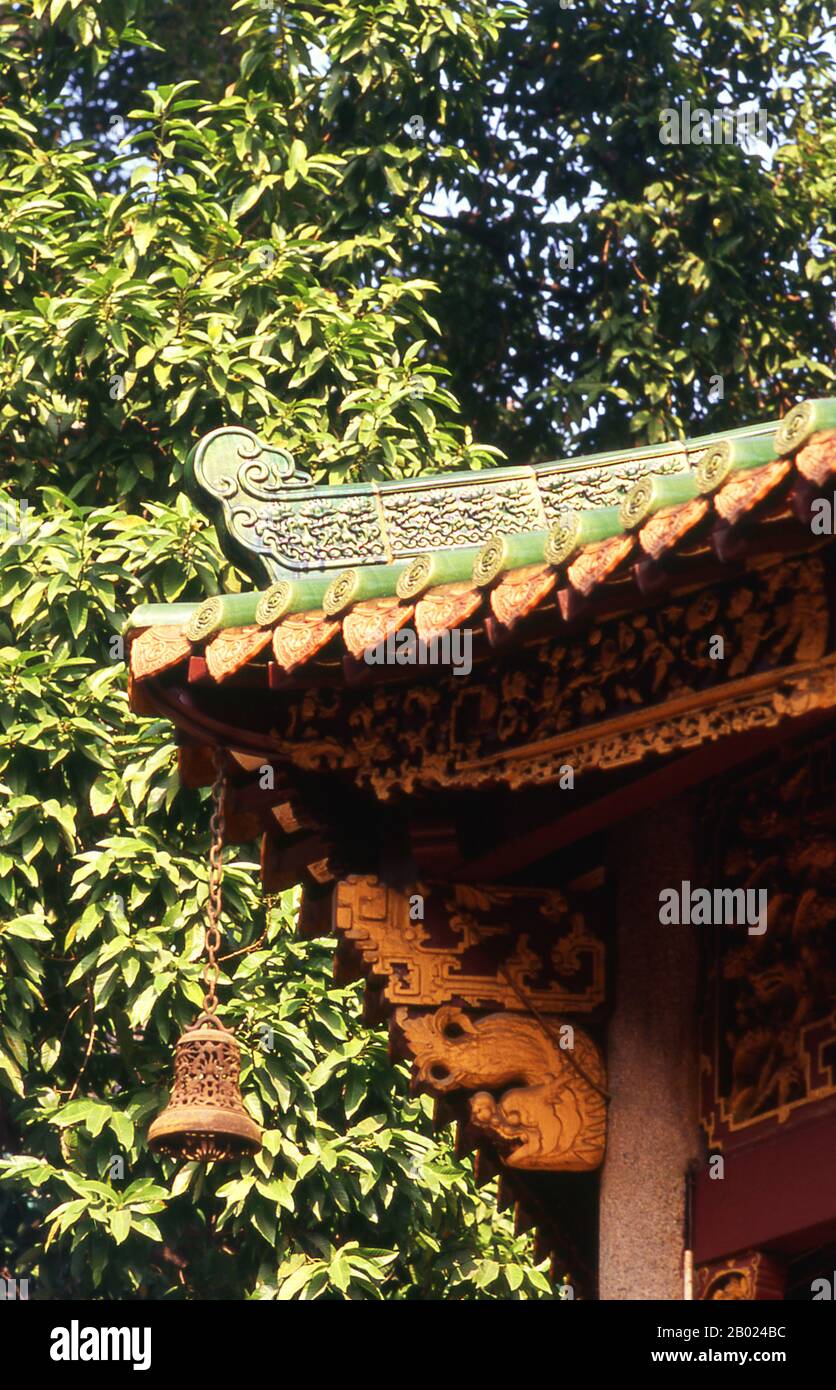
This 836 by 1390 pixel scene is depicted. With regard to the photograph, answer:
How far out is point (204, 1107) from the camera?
5957mm

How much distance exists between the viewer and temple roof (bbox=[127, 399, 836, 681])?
192 inches

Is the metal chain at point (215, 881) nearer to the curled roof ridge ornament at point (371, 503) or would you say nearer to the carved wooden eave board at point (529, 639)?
the carved wooden eave board at point (529, 639)

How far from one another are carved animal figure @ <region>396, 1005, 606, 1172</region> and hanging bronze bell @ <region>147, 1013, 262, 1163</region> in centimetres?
47

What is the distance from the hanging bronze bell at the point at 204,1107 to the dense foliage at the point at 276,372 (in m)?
3.67

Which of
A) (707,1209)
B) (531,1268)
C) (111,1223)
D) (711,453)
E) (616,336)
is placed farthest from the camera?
(616,336)

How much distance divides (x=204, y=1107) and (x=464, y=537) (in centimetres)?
166

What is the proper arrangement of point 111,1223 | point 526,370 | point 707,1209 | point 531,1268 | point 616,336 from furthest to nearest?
point 526,370 → point 616,336 → point 531,1268 → point 111,1223 → point 707,1209

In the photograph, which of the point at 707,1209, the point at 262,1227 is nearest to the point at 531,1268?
the point at 262,1227

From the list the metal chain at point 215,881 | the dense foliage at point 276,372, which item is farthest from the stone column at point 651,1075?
the dense foliage at point 276,372

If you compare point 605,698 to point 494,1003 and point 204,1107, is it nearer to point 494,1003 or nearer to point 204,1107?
point 494,1003

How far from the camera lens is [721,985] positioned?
20.0ft

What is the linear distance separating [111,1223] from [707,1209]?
172 inches

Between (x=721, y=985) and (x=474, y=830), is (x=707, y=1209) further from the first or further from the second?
(x=474, y=830)

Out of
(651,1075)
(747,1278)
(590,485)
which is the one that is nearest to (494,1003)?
(651,1075)
